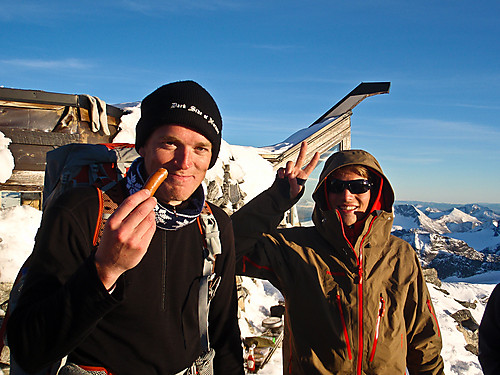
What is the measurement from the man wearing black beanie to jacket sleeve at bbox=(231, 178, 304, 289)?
0.58 m

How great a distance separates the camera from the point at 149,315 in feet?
5.54

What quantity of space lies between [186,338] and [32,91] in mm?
4976

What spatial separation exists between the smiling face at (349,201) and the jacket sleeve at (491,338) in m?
1.05

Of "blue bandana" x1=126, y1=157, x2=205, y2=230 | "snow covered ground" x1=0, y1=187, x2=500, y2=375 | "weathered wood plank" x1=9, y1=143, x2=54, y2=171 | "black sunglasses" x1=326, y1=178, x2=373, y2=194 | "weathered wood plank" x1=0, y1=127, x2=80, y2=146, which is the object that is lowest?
"snow covered ground" x1=0, y1=187, x2=500, y2=375

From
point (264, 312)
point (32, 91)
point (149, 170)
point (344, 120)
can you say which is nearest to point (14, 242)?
point (32, 91)

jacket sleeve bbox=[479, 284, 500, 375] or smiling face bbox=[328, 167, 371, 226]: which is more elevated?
smiling face bbox=[328, 167, 371, 226]

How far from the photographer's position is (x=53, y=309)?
1.26 meters

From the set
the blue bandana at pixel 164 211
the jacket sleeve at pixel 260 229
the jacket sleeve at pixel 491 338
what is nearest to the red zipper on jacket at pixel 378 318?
the jacket sleeve at pixel 491 338

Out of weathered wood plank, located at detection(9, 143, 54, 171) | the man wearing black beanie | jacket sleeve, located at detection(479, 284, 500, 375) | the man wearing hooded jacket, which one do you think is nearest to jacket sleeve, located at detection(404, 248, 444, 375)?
the man wearing hooded jacket

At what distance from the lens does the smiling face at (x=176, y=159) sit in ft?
5.78

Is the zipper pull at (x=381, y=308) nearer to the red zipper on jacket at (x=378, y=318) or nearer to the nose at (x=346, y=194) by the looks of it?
the red zipper on jacket at (x=378, y=318)

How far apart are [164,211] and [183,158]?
269mm

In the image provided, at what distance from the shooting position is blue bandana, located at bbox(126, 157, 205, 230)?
1.76 meters

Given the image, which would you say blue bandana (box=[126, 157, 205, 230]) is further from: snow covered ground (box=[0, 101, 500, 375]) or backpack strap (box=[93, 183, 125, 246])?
snow covered ground (box=[0, 101, 500, 375])
